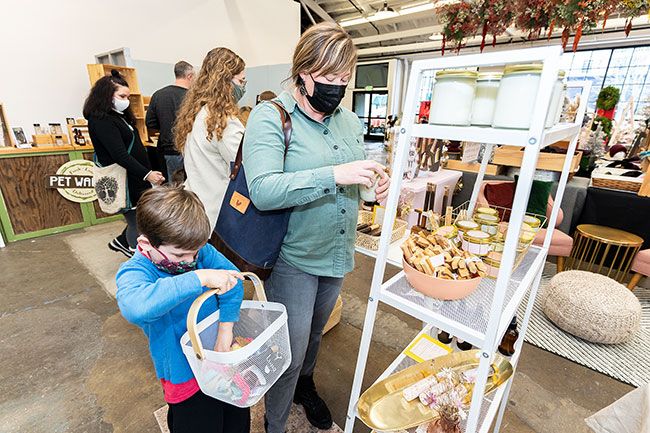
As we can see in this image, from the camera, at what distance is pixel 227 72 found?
1.68m

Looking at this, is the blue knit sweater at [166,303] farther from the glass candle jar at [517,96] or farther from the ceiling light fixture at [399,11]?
the ceiling light fixture at [399,11]

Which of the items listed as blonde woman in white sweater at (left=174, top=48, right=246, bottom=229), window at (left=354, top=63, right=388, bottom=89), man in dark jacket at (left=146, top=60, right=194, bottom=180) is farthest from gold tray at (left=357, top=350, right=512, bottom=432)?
window at (left=354, top=63, right=388, bottom=89)

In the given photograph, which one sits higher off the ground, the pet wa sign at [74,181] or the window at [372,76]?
the window at [372,76]

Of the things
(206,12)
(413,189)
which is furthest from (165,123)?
(206,12)

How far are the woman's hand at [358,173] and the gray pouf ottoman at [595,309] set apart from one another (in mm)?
2155

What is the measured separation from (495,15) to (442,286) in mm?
3534

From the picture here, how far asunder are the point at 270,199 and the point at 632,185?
11.3ft

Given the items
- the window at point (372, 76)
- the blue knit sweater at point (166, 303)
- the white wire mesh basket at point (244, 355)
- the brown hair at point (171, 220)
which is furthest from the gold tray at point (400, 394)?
the window at point (372, 76)

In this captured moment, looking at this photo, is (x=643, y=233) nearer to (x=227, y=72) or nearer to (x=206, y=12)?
(x=227, y=72)

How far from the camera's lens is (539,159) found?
2768mm

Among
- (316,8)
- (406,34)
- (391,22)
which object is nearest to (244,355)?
(316,8)

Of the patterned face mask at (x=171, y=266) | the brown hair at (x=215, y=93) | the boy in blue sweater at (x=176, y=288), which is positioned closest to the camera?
the boy in blue sweater at (x=176, y=288)

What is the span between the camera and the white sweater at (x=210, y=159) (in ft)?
5.37

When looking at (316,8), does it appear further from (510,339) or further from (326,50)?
(510,339)
